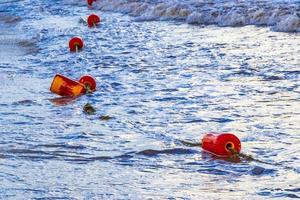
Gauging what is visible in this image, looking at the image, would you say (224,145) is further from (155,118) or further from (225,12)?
(225,12)

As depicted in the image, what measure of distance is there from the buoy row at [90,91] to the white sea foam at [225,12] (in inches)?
86.6

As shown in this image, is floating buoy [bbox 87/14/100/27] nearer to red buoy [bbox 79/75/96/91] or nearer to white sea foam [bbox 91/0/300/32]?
white sea foam [bbox 91/0/300/32]

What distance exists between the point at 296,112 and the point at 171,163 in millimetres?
2057

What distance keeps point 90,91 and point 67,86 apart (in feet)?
1.16

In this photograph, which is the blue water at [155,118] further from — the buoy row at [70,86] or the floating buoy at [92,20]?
the floating buoy at [92,20]

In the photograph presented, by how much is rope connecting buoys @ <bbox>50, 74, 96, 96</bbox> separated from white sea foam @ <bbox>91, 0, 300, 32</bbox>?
6.17 meters

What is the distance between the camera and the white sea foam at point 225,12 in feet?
54.6

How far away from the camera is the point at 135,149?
732 cm

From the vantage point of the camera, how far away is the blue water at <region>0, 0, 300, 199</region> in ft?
20.1

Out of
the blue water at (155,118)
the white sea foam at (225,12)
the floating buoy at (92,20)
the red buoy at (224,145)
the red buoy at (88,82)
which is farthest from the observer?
the floating buoy at (92,20)

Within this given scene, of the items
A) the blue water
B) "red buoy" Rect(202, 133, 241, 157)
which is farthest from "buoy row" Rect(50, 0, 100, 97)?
"red buoy" Rect(202, 133, 241, 157)

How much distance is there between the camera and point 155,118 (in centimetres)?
860

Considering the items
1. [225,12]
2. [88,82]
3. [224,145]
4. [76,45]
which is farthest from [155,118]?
[225,12]

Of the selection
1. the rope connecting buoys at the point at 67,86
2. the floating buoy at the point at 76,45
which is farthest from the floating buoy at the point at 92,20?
the rope connecting buoys at the point at 67,86
